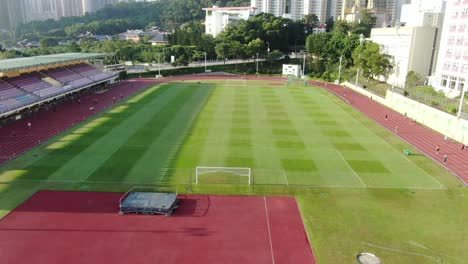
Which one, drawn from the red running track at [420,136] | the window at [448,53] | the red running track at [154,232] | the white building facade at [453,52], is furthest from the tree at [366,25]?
the red running track at [154,232]

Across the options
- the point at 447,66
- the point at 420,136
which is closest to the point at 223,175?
the point at 420,136

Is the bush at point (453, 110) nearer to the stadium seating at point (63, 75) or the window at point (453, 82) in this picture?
the window at point (453, 82)

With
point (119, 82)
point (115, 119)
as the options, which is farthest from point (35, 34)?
point (115, 119)

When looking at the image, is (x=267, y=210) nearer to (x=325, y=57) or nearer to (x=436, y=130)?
(x=436, y=130)

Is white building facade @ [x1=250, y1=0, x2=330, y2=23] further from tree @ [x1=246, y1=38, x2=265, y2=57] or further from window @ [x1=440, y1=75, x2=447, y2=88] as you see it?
window @ [x1=440, y1=75, x2=447, y2=88]

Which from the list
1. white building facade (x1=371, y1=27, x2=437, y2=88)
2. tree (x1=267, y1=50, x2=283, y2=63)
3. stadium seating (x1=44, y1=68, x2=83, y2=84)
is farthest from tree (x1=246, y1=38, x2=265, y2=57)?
stadium seating (x1=44, y1=68, x2=83, y2=84)
